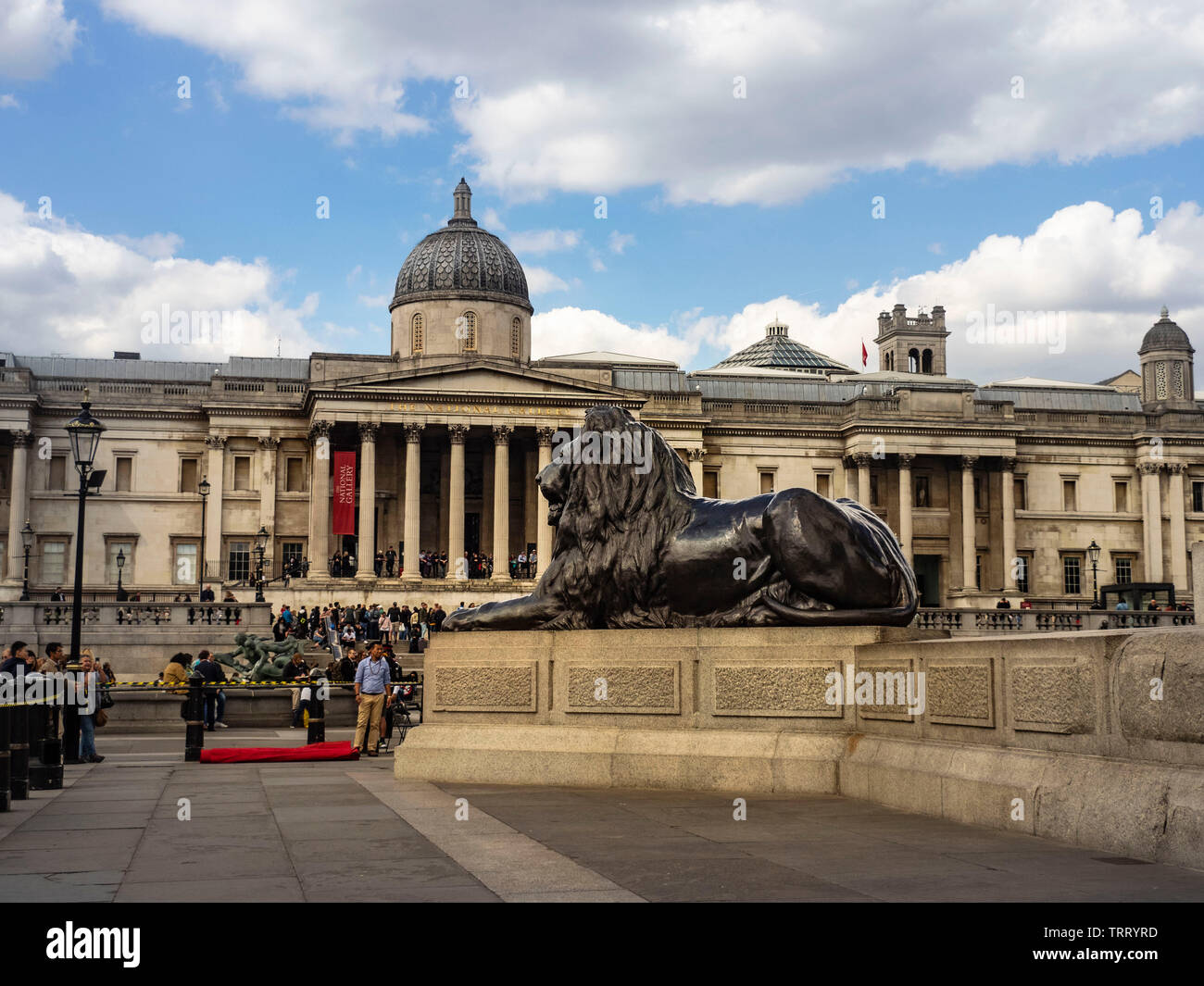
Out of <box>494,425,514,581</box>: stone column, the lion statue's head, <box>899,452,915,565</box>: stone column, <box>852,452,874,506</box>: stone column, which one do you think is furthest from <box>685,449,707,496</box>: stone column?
the lion statue's head

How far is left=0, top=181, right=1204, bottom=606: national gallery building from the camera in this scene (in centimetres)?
6462

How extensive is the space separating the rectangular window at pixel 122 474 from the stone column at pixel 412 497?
45.8 ft

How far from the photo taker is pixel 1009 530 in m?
73.8

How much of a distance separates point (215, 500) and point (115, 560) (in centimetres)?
569

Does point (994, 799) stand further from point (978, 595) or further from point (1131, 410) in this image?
point (1131, 410)

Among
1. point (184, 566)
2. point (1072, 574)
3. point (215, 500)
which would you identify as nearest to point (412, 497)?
point (215, 500)

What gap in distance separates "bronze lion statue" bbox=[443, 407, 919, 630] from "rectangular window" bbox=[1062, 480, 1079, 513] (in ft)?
222

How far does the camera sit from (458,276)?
232 ft

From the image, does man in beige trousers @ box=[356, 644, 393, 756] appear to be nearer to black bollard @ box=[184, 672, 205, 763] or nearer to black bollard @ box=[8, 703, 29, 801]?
black bollard @ box=[184, 672, 205, 763]

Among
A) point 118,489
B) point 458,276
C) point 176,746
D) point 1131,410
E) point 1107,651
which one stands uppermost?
point 458,276

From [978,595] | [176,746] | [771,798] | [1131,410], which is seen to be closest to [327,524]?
[978,595]

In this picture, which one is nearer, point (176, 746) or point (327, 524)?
point (176, 746)

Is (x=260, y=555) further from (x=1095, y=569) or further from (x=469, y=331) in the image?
(x=1095, y=569)

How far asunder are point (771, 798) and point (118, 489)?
6163 centimetres
